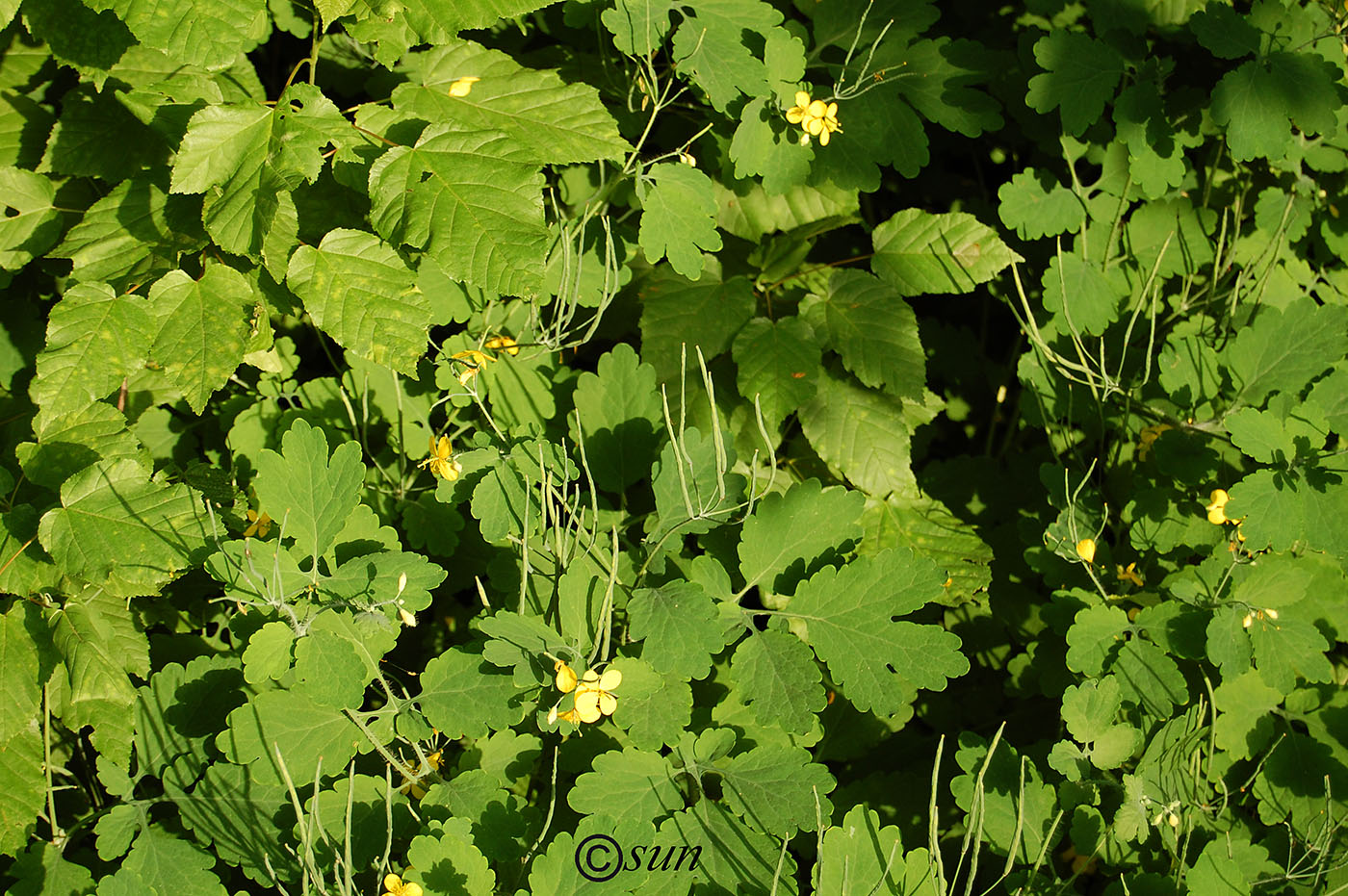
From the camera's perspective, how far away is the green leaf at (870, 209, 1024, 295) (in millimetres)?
2264

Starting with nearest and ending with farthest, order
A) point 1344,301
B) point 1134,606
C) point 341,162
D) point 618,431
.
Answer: point 341,162 < point 618,431 < point 1134,606 < point 1344,301

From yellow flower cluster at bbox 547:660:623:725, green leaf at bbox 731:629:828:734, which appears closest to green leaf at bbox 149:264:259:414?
yellow flower cluster at bbox 547:660:623:725

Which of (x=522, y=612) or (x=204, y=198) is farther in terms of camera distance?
(x=204, y=198)

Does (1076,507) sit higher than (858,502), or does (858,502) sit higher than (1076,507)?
(858,502)

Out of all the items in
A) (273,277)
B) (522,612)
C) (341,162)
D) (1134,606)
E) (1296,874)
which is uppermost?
(341,162)

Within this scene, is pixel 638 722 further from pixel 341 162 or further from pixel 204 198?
pixel 204 198

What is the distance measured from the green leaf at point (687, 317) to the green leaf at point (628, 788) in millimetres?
793

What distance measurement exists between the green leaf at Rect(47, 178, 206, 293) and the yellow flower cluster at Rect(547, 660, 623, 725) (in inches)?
41.5

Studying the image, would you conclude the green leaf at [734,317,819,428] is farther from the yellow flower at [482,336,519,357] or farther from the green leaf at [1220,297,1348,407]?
the green leaf at [1220,297,1348,407]

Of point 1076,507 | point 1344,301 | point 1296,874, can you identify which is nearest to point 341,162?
point 1076,507

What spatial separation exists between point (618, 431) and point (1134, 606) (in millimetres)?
1256

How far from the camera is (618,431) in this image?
2041 millimetres

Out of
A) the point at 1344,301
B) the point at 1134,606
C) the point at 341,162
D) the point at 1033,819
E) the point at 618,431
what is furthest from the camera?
the point at 1344,301

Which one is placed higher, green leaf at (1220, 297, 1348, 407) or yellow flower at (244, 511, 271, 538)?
green leaf at (1220, 297, 1348, 407)
